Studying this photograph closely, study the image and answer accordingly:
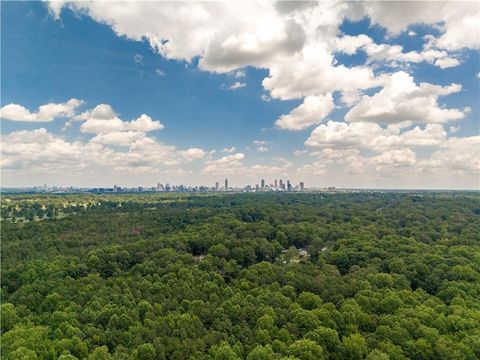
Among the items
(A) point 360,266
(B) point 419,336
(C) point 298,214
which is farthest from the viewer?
(C) point 298,214

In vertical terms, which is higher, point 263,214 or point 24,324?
point 263,214

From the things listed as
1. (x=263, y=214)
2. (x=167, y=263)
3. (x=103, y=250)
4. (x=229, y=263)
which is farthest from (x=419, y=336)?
(x=263, y=214)

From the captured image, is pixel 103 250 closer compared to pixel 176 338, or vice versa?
pixel 176 338

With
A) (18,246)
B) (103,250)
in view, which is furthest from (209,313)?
(18,246)

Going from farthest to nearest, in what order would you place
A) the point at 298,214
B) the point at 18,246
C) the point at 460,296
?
1. the point at 298,214
2. the point at 18,246
3. the point at 460,296

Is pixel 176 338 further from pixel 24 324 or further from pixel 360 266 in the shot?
pixel 360 266

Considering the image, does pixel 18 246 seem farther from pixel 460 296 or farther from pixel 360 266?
pixel 460 296
